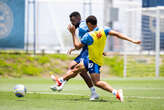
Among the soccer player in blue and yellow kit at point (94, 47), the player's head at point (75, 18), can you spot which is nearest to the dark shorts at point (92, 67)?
the soccer player in blue and yellow kit at point (94, 47)

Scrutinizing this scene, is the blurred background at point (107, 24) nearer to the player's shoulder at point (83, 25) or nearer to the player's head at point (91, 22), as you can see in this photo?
the player's shoulder at point (83, 25)

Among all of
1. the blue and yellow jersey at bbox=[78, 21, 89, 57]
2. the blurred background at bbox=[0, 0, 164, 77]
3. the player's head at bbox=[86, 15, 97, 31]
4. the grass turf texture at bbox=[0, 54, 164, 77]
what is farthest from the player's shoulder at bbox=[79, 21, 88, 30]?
the blurred background at bbox=[0, 0, 164, 77]

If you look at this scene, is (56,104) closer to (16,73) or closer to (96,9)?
(16,73)

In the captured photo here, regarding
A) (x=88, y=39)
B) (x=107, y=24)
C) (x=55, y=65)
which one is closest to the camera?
(x=88, y=39)

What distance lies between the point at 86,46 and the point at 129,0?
18.3m

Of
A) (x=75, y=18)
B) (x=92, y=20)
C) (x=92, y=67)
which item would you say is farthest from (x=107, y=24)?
(x=92, y=20)

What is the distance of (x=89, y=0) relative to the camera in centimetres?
2588

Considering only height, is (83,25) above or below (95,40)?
above

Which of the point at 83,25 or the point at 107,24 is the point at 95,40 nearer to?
the point at 83,25

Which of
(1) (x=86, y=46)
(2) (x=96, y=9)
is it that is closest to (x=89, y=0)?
(2) (x=96, y=9)

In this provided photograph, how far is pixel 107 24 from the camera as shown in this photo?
25.9 meters

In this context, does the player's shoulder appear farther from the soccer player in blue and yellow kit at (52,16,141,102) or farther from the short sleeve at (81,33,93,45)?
the short sleeve at (81,33,93,45)

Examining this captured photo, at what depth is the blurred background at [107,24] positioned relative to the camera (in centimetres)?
2381

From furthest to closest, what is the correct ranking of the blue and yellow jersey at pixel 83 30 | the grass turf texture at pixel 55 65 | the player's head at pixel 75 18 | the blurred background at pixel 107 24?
the blurred background at pixel 107 24 < the grass turf texture at pixel 55 65 < the player's head at pixel 75 18 < the blue and yellow jersey at pixel 83 30
